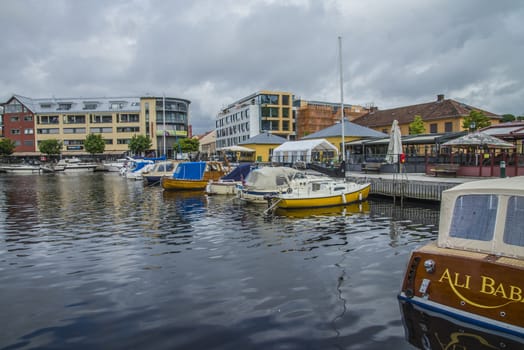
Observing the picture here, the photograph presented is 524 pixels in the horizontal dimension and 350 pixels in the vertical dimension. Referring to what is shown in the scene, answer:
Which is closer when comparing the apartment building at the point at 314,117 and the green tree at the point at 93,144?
the green tree at the point at 93,144

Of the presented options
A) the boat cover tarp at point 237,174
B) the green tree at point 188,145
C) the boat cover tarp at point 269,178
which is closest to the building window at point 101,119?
the green tree at point 188,145

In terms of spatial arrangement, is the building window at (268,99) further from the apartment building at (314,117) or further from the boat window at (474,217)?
the boat window at (474,217)

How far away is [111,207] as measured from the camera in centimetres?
2373

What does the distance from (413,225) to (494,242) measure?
34.5 ft

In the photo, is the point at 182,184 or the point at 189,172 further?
the point at 189,172

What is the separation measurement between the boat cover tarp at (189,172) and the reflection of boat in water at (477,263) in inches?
1098

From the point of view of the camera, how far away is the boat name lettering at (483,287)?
5984 mm

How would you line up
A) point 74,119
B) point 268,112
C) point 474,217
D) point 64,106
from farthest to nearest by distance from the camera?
1. point 64,106
2. point 74,119
3. point 268,112
4. point 474,217

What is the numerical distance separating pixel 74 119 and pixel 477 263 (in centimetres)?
10791

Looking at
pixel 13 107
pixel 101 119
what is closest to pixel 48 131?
pixel 13 107

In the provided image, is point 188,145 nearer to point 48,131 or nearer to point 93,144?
point 93,144

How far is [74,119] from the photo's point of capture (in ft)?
323

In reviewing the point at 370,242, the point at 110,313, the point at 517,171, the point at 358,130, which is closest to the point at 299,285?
the point at 110,313

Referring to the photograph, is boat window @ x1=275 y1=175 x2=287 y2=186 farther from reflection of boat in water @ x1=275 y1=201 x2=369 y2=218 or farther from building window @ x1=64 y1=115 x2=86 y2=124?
building window @ x1=64 y1=115 x2=86 y2=124
